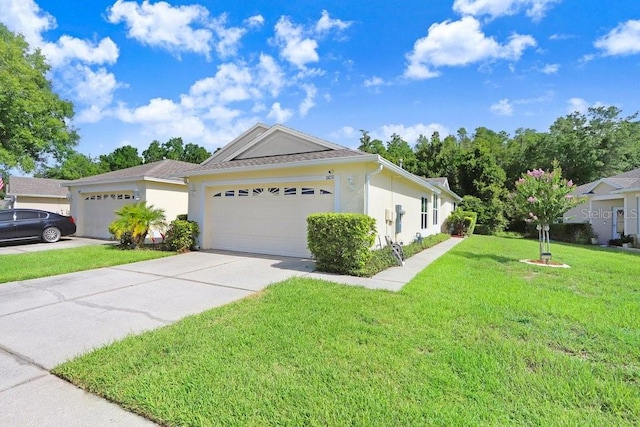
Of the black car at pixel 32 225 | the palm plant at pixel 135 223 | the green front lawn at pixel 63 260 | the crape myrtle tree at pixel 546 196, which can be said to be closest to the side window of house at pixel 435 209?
the crape myrtle tree at pixel 546 196

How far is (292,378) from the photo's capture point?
270cm

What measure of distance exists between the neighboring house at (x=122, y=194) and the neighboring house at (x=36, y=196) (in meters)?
9.00

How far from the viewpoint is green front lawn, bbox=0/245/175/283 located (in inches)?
269

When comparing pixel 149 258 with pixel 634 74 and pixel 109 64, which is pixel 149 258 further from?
pixel 634 74

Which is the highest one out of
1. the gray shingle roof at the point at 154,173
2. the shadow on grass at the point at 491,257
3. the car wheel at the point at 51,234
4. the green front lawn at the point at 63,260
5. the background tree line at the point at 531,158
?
the background tree line at the point at 531,158

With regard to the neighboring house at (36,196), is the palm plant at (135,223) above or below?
below

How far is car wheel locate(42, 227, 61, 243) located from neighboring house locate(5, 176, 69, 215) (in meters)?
11.6

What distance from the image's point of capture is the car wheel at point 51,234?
41.3 ft

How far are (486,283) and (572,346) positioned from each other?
9.61ft

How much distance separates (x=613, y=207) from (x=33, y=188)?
39.3m

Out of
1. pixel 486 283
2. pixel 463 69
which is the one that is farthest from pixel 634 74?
pixel 486 283

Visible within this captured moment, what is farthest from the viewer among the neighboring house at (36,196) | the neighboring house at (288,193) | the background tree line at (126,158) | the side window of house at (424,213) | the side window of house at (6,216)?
the background tree line at (126,158)

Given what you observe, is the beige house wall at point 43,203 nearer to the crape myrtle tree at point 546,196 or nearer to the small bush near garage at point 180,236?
the small bush near garage at point 180,236

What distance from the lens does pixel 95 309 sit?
4.62 metres
